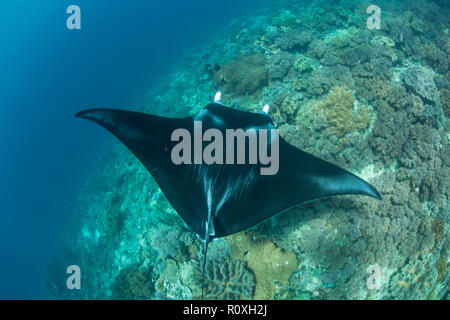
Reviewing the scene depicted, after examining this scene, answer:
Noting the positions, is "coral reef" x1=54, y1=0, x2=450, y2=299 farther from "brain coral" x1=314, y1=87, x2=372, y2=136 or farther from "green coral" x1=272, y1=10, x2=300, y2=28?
"green coral" x1=272, y1=10, x2=300, y2=28

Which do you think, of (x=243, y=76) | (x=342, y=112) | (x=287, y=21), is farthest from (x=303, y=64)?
(x=287, y=21)

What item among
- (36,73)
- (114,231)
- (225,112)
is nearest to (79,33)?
(36,73)

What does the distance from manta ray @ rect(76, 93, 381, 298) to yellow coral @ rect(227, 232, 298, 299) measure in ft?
5.34

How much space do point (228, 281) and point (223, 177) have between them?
2483 millimetres

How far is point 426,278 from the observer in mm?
4883

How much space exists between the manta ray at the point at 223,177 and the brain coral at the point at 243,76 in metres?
3.20

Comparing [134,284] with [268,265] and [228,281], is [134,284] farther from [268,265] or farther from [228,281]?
[268,265]

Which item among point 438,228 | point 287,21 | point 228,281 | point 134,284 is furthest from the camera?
point 287,21

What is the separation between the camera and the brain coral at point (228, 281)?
14.2 feet

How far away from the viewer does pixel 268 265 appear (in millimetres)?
4254

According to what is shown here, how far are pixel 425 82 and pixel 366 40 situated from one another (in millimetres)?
2067

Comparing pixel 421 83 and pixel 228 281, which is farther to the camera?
pixel 421 83

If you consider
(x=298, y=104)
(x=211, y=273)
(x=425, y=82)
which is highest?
(x=425, y=82)

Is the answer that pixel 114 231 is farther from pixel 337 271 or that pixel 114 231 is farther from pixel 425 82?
pixel 425 82
